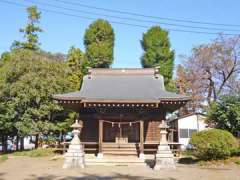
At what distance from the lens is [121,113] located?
2308 centimetres

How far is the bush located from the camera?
18281mm

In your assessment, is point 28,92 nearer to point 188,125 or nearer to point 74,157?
point 74,157

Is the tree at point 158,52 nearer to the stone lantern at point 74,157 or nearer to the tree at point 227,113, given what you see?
the tree at point 227,113

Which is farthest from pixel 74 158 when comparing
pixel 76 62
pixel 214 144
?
pixel 76 62

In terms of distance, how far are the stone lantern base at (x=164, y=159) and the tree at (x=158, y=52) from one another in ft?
66.6

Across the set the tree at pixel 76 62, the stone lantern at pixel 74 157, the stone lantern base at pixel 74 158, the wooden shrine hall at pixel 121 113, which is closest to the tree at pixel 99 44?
the tree at pixel 76 62

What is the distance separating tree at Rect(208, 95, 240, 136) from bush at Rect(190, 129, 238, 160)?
196cm

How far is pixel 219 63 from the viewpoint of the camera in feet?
128

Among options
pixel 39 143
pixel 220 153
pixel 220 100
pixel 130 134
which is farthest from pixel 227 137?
pixel 39 143

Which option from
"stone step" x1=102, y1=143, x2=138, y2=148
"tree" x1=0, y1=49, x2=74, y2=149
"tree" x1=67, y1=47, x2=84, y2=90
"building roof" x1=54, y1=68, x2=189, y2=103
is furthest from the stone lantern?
"tree" x1=67, y1=47, x2=84, y2=90

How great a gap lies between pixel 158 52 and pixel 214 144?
71.7ft

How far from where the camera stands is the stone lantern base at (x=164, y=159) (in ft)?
56.3

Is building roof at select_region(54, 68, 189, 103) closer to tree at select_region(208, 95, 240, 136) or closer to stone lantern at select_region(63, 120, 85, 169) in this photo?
tree at select_region(208, 95, 240, 136)

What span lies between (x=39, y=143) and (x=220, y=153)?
2097cm
